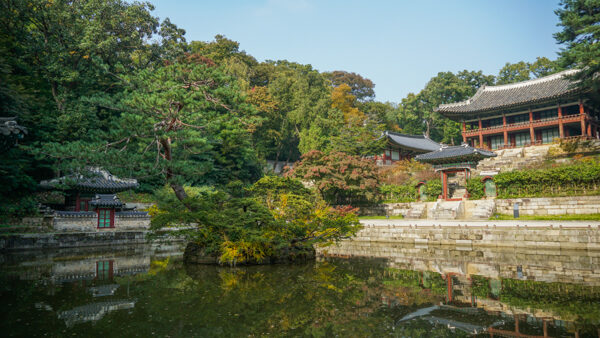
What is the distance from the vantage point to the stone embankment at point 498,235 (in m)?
12.9

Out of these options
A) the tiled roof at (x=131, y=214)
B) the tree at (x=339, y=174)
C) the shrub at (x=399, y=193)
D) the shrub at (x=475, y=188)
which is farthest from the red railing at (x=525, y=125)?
the tiled roof at (x=131, y=214)

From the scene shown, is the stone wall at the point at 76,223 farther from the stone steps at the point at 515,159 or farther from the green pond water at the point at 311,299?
the stone steps at the point at 515,159

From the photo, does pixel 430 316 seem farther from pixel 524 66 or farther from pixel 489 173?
pixel 524 66

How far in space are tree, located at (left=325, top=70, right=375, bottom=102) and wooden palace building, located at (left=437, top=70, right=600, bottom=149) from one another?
2291cm

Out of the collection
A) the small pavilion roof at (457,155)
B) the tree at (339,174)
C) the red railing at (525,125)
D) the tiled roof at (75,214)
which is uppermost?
the red railing at (525,125)

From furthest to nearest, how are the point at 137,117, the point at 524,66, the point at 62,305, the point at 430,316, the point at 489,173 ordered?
the point at 524,66
the point at 489,173
the point at 137,117
the point at 62,305
the point at 430,316

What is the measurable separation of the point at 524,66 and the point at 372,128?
24.4 metres

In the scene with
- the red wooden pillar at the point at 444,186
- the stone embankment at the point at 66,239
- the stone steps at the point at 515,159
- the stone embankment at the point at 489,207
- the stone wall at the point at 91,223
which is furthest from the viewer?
the stone steps at the point at 515,159

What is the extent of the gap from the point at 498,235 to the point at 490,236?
297 mm

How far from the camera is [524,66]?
44344 mm

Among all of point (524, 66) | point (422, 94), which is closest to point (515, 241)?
point (422, 94)

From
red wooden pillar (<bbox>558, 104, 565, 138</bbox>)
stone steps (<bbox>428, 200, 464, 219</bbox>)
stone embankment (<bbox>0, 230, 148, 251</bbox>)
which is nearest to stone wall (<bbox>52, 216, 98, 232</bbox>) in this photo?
stone embankment (<bbox>0, 230, 148, 251</bbox>)

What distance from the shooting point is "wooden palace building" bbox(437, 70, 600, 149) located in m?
30.1

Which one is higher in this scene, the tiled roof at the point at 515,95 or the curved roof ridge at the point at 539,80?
the curved roof ridge at the point at 539,80
